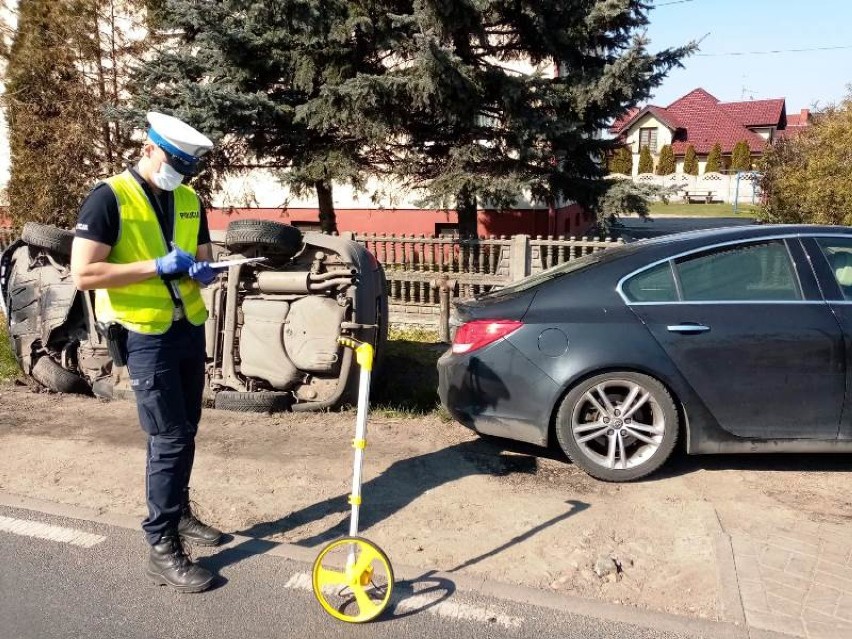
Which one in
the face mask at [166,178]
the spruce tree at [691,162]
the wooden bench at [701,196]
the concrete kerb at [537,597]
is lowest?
the concrete kerb at [537,597]

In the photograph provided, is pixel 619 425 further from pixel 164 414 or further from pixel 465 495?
pixel 164 414

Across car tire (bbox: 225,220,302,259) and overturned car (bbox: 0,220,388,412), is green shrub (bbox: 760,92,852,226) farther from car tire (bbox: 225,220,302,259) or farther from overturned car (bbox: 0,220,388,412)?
car tire (bbox: 225,220,302,259)

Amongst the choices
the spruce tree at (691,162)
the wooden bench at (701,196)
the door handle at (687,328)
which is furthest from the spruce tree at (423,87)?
the spruce tree at (691,162)

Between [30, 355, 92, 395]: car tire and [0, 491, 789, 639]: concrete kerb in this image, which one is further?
[30, 355, 92, 395]: car tire

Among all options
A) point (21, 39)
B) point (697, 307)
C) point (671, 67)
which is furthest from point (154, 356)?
point (21, 39)

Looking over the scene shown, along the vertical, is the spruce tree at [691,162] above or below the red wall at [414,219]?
above

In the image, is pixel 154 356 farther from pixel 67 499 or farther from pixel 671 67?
pixel 671 67

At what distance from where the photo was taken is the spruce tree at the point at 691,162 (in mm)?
53188

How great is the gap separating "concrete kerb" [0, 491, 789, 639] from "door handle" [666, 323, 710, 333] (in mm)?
1221

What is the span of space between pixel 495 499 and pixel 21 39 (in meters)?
14.0

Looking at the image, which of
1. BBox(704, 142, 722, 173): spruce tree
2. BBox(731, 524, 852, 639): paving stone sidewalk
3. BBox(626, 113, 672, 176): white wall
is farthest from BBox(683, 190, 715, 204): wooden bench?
BBox(731, 524, 852, 639): paving stone sidewalk

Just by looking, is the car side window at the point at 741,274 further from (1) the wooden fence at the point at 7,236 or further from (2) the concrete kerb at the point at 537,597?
(1) the wooden fence at the point at 7,236

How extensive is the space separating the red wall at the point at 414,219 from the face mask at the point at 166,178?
11662mm

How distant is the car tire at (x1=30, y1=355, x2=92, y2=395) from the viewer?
20.5 ft
